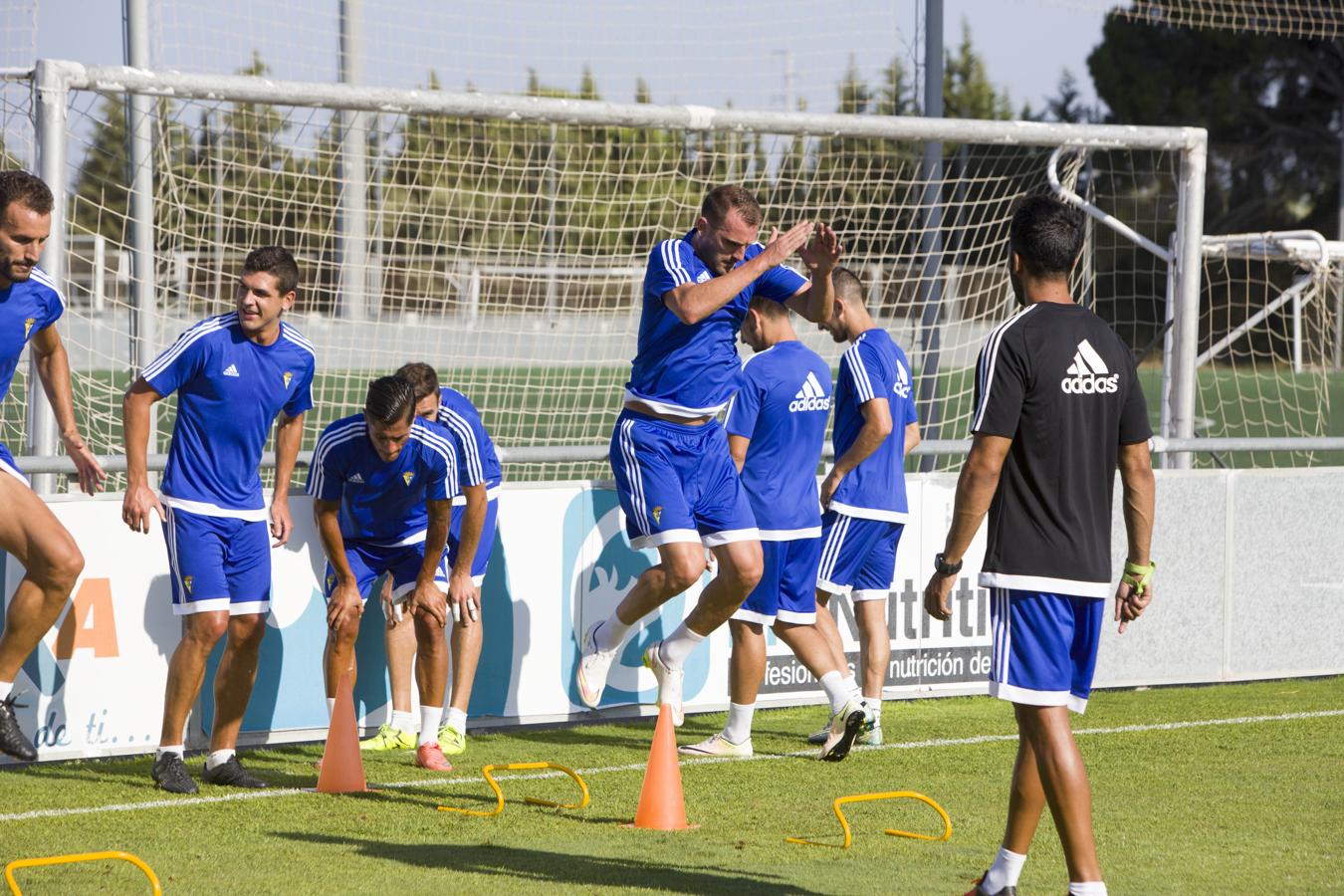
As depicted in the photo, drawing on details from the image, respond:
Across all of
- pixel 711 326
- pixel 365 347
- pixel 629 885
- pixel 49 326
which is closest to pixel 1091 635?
pixel 629 885

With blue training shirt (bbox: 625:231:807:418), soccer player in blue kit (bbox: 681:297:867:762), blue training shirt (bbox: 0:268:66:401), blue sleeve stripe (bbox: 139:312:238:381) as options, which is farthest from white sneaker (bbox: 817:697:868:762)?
blue training shirt (bbox: 0:268:66:401)

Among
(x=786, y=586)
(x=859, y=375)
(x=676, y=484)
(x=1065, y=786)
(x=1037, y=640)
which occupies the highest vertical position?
(x=859, y=375)

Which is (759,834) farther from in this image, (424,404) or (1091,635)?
(424,404)

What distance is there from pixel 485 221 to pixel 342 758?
17.0 ft

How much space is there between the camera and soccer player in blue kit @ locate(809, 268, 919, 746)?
8.02 meters

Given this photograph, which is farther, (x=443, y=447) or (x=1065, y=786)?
(x=443, y=447)

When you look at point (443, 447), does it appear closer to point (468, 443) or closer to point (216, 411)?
point (468, 443)

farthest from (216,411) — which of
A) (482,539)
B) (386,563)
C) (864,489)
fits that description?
(864,489)

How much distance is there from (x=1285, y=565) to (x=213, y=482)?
6528 mm

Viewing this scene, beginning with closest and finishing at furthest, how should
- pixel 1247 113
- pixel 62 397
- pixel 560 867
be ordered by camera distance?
pixel 560 867 → pixel 62 397 → pixel 1247 113

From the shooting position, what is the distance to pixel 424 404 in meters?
7.67

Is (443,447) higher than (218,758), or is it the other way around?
(443,447)

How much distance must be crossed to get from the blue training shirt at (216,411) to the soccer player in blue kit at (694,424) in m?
1.53

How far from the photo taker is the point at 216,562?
7.01 metres
